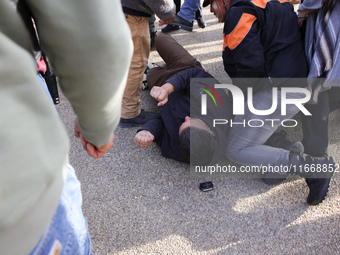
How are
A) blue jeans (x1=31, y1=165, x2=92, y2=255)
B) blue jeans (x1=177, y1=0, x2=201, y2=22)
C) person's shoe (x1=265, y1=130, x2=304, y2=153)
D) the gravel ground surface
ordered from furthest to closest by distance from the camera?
blue jeans (x1=177, y1=0, x2=201, y2=22), person's shoe (x1=265, y1=130, x2=304, y2=153), the gravel ground surface, blue jeans (x1=31, y1=165, x2=92, y2=255)

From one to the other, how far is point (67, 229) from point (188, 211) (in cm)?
125

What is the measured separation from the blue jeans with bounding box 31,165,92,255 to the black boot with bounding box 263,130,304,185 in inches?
61.1

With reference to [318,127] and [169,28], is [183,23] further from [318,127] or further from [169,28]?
[318,127]

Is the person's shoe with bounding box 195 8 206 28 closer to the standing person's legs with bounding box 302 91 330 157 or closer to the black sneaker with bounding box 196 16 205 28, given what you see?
the black sneaker with bounding box 196 16 205 28

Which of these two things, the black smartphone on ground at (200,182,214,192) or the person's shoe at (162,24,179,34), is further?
the person's shoe at (162,24,179,34)

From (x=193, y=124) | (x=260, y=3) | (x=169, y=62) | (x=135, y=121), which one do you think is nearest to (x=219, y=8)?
(x=260, y=3)

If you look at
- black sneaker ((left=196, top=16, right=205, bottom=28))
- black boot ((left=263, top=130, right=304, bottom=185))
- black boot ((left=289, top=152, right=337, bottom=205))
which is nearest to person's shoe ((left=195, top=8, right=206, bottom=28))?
black sneaker ((left=196, top=16, right=205, bottom=28))

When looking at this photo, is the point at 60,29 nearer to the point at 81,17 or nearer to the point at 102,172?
the point at 81,17

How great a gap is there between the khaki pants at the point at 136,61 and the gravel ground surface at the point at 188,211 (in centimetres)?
35

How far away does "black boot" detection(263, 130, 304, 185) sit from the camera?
2.14m

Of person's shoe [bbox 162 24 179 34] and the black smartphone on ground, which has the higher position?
person's shoe [bbox 162 24 179 34]

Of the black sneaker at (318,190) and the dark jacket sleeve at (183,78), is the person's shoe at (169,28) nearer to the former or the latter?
the dark jacket sleeve at (183,78)

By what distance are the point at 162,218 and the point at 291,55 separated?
1432mm

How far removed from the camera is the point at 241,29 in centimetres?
206
